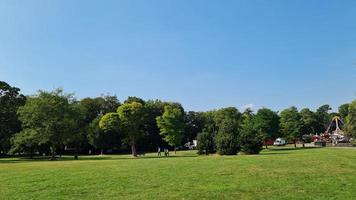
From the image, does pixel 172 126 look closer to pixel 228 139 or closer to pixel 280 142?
pixel 228 139

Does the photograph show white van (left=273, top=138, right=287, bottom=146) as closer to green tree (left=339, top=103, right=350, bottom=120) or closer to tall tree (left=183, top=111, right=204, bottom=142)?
tall tree (left=183, top=111, right=204, bottom=142)

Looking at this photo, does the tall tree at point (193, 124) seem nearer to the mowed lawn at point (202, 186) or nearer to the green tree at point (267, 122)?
the green tree at point (267, 122)

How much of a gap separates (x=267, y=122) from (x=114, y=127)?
122ft

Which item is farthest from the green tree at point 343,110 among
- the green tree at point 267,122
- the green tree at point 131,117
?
the green tree at point 131,117

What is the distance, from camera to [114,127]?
283ft

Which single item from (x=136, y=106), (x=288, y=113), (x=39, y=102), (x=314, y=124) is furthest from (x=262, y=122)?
(x=39, y=102)

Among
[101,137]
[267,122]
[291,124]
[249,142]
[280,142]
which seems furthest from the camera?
[280,142]

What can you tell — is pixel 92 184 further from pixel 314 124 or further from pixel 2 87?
pixel 314 124

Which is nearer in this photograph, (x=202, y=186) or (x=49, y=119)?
(x=202, y=186)

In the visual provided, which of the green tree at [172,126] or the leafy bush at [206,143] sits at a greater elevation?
the green tree at [172,126]

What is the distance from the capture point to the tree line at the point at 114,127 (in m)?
64.0

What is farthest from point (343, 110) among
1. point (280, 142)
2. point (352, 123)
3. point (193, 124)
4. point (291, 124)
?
point (352, 123)

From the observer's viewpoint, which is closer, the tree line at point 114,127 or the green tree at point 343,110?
the tree line at point 114,127

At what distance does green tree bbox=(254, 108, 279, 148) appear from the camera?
103 meters
